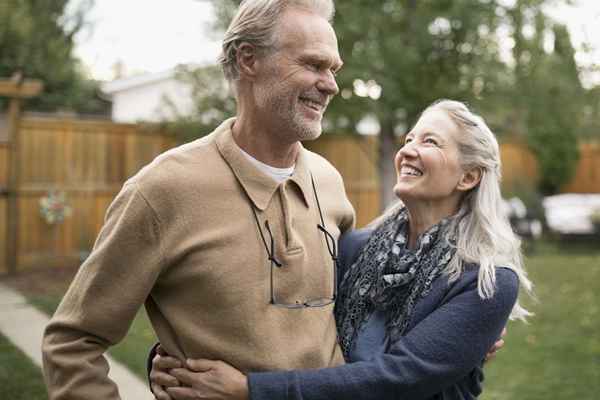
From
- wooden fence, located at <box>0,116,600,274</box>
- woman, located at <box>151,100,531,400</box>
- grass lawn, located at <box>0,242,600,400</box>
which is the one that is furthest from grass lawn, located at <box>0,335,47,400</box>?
wooden fence, located at <box>0,116,600,274</box>

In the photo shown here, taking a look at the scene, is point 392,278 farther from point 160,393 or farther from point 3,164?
point 3,164

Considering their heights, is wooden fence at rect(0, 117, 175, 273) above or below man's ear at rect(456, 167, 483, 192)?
below

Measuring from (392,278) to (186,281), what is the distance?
0.70 meters

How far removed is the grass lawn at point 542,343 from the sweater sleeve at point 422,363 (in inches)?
146

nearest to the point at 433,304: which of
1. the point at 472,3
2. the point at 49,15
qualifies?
the point at 472,3

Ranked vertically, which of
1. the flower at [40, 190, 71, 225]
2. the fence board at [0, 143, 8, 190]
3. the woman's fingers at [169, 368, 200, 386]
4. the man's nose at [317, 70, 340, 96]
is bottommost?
the flower at [40, 190, 71, 225]

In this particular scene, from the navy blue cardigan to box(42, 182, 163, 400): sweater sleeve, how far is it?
0.43 meters

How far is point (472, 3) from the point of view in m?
10.2

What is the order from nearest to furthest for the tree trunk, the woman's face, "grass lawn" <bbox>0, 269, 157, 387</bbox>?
the woman's face, "grass lawn" <bbox>0, 269, 157, 387</bbox>, the tree trunk

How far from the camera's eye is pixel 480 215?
2377 mm

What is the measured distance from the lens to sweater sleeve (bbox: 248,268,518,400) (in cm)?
203

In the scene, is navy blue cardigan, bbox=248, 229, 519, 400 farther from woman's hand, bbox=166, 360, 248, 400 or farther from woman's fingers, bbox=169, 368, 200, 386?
woman's fingers, bbox=169, 368, 200, 386

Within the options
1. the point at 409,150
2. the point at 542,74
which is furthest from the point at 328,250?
the point at 542,74

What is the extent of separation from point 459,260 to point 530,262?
459 inches
